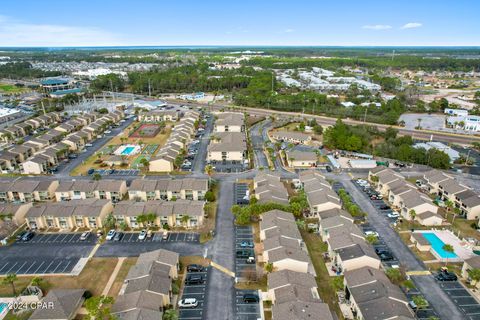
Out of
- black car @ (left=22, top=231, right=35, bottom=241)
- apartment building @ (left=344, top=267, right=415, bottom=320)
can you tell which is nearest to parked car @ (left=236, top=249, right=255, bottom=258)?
apartment building @ (left=344, top=267, right=415, bottom=320)

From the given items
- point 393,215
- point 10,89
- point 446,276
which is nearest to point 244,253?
point 446,276

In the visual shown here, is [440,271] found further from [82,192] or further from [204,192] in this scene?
[82,192]

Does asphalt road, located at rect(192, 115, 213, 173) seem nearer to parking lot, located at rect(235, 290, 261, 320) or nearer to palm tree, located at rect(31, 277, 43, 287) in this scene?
palm tree, located at rect(31, 277, 43, 287)

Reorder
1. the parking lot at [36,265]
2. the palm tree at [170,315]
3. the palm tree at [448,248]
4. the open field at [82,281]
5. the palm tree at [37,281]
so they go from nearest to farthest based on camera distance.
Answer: the palm tree at [170,315], the palm tree at [37,281], the open field at [82,281], the parking lot at [36,265], the palm tree at [448,248]

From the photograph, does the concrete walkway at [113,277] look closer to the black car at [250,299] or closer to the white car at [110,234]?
the white car at [110,234]

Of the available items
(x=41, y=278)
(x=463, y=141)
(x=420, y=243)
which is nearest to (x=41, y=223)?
(x=41, y=278)

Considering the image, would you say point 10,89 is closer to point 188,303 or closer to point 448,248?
point 188,303

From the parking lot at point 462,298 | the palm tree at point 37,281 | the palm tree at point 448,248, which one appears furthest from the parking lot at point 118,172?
the parking lot at point 462,298
